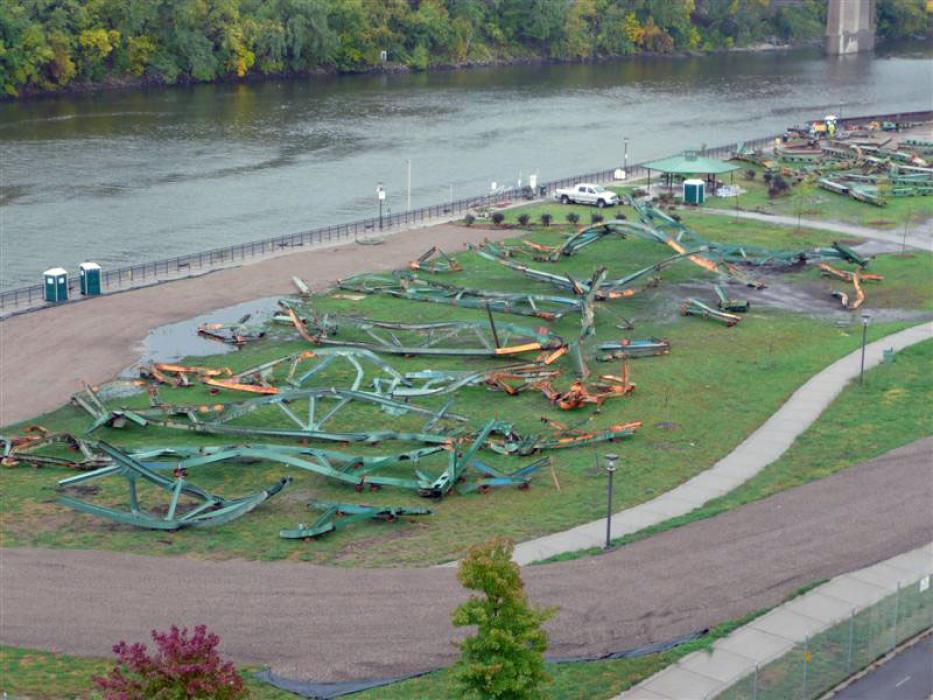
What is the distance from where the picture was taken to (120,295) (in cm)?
7062

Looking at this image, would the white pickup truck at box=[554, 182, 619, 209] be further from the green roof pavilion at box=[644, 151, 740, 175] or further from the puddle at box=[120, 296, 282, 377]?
the puddle at box=[120, 296, 282, 377]

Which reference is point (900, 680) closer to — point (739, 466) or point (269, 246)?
point (739, 466)

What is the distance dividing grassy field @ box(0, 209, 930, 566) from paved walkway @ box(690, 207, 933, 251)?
7390 millimetres

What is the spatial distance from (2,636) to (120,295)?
125 feet

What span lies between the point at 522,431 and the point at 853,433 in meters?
10.2

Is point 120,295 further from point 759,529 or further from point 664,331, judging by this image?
point 759,529

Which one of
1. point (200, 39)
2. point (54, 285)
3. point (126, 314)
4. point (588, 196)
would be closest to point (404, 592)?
point (126, 314)

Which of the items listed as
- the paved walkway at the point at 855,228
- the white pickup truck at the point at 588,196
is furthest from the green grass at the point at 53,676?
the white pickup truck at the point at 588,196

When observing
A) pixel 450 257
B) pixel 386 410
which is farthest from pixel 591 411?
pixel 450 257

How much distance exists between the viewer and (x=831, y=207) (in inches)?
3563

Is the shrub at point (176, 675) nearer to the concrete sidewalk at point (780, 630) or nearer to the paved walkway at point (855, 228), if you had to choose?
the concrete sidewalk at point (780, 630)

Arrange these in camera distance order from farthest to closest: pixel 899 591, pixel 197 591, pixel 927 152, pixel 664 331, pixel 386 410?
pixel 927 152, pixel 664 331, pixel 386 410, pixel 197 591, pixel 899 591

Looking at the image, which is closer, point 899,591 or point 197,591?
point 899,591

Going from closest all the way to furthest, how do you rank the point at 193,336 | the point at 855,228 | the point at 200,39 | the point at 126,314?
1. the point at 193,336
2. the point at 126,314
3. the point at 855,228
4. the point at 200,39
